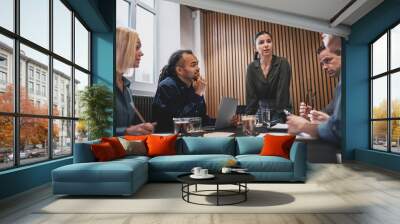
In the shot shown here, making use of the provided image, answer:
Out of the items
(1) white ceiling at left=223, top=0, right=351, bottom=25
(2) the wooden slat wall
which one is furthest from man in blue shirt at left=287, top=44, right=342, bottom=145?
(1) white ceiling at left=223, top=0, right=351, bottom=25

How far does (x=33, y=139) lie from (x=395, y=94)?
23.9 ft

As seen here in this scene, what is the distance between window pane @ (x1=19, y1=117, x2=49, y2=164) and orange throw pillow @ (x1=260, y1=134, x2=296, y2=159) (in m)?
3.68

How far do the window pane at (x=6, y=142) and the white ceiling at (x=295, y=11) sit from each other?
17.1 feet

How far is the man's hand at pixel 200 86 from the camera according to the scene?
9586mm

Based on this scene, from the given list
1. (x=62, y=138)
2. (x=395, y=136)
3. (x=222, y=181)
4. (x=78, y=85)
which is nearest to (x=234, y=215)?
(x=222, y=181)

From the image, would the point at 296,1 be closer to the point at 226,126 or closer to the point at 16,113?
the point at 226,126

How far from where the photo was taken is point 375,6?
791 cm

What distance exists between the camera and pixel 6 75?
16.4 ft

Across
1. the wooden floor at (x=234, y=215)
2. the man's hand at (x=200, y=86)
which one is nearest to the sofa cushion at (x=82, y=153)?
the wooden floor at (x=234, y=215)

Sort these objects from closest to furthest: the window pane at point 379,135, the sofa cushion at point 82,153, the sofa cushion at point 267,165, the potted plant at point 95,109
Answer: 1. the sofa cushion at point 82,153
2. the sofa cushion at point 267,165
3. the potted plant at point 95,109
4. the window pane at point 379,135

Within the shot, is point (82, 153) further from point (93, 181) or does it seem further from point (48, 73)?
point (48, 73)

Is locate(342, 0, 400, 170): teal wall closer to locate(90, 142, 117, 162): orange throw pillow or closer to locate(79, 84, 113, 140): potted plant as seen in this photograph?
locate(79, 84, 113, 140): potted plant

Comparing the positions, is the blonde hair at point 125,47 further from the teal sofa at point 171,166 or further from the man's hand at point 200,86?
the teal sofa at point 171,166

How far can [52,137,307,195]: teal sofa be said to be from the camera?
16.1 feet
